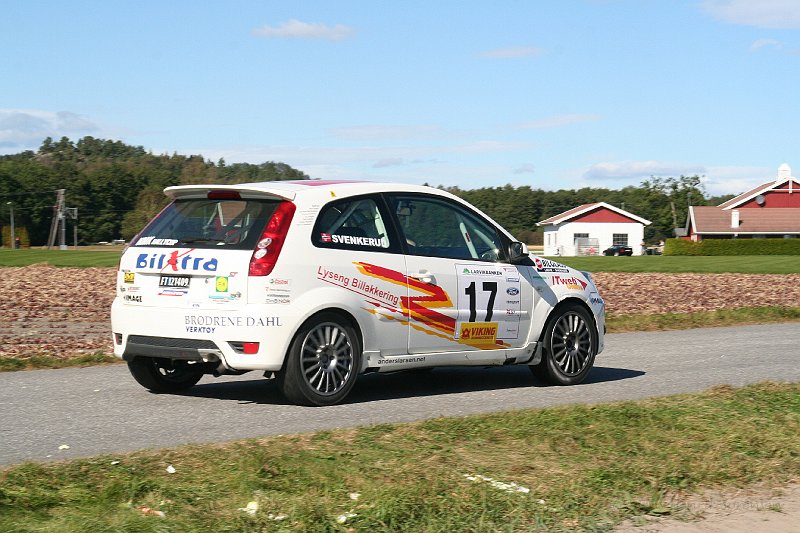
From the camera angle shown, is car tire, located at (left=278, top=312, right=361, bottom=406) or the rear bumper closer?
the rear bumper

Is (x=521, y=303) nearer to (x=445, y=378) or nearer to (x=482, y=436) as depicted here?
(x=445, y=378)

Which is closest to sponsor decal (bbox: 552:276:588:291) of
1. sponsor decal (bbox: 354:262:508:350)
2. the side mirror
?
the side mirror

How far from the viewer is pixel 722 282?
39.2 metres

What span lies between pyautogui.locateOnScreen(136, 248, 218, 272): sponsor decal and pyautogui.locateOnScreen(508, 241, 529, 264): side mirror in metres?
2.92

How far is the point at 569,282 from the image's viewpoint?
35.1ft

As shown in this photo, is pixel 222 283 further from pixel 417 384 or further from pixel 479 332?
pixel 417 384

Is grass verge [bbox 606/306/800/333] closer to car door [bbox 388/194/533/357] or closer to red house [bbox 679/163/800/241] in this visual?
car door [bbox 388/194/533/357]

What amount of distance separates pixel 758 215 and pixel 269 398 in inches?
4031

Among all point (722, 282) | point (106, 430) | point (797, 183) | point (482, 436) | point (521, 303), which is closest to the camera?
point (482, 436)

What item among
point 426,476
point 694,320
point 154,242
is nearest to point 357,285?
point 154,242

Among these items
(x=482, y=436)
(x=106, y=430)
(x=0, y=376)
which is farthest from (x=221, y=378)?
(x=482, y=436)

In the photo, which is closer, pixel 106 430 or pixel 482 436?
pixel 482 436

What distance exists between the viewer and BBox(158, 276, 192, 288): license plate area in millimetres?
8688

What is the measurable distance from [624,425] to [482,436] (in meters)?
1.11
